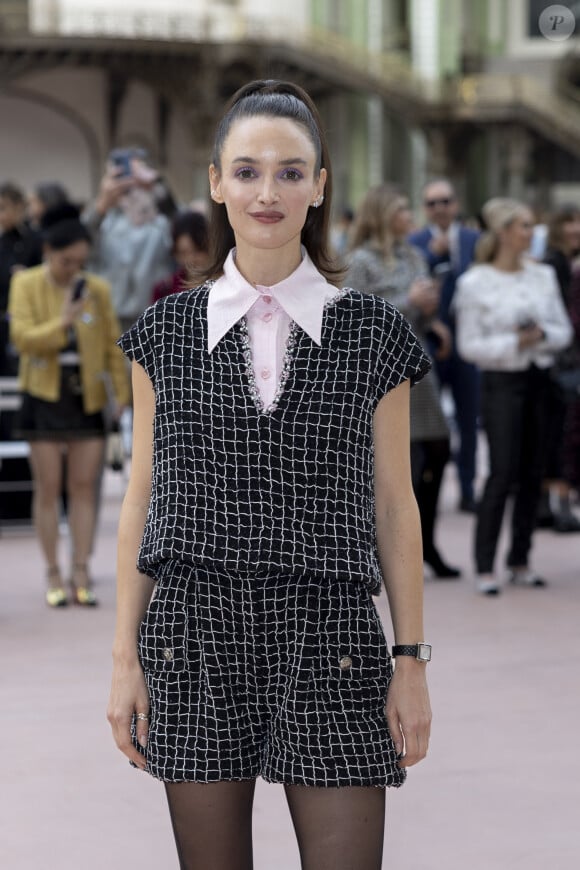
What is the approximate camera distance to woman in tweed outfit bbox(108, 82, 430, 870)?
224 cm

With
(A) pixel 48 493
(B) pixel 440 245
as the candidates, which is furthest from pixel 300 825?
(B) pixel 440 245

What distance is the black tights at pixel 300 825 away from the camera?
7.20 ft

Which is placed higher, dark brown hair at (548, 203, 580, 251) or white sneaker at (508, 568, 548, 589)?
dark brown hair at (548, 203, 580, 251)

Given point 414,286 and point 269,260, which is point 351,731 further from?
point 414,286

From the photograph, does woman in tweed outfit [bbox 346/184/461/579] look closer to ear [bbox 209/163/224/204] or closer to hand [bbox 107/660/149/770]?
ear [bbox 209/163/224/204]

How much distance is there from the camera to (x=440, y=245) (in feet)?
31.6

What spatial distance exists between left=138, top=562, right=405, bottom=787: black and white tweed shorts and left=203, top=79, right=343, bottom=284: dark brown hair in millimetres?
526

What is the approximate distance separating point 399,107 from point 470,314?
23.8 metres

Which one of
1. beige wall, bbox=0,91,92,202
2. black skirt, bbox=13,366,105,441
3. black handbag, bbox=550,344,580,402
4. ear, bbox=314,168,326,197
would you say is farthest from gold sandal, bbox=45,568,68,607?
beige wall, bbox=0,91,92,202

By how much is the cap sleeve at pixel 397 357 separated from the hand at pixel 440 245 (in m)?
7.33

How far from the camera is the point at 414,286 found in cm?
762

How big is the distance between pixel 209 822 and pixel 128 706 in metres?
0.20

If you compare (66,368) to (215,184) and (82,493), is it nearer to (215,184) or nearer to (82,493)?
(82,493)

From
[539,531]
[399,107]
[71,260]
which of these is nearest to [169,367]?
[71,260]
